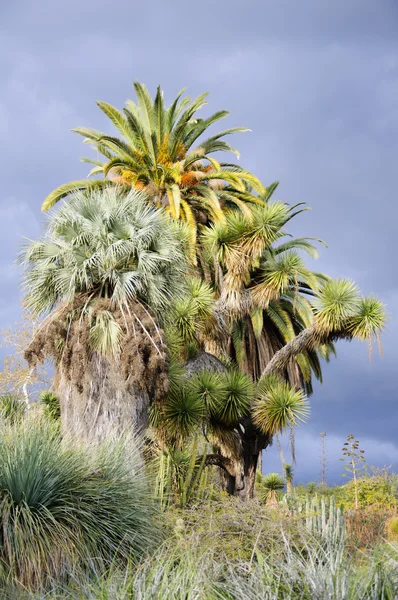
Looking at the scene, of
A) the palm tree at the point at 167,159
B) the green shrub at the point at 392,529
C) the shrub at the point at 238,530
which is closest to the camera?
the shrub at the point at 238,530

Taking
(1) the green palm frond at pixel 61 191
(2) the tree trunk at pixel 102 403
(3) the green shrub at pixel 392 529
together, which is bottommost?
(3) the green shrub at pixel 392 529

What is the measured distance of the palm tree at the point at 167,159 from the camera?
25.7 m

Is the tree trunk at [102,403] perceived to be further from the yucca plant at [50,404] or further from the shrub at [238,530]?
the yucca plant at [50,404]

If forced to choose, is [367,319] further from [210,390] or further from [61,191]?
[61,191]

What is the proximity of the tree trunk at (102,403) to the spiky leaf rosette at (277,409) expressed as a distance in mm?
4849

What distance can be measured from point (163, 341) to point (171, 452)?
9.53 ft

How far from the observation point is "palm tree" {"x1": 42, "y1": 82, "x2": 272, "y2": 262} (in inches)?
1011

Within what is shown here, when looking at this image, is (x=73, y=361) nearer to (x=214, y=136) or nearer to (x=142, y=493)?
(x=142, y=493)

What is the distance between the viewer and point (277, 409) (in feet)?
58.0

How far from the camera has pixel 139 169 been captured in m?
26.4

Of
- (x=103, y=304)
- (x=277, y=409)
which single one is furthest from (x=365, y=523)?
(x=103, y=304)

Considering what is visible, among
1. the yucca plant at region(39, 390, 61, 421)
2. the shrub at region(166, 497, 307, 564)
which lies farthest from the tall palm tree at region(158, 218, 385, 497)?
the shrub at region(166, 497, 307, 564)

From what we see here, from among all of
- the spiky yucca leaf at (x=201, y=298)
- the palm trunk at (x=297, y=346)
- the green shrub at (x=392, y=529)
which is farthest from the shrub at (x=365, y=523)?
the spiky yucca leaf at (x=201, y=298)

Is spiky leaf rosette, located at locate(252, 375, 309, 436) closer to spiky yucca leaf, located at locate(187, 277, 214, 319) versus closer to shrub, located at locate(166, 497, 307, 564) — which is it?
spiky yucca leaf, located at locate(187, 277, 214, 319)
